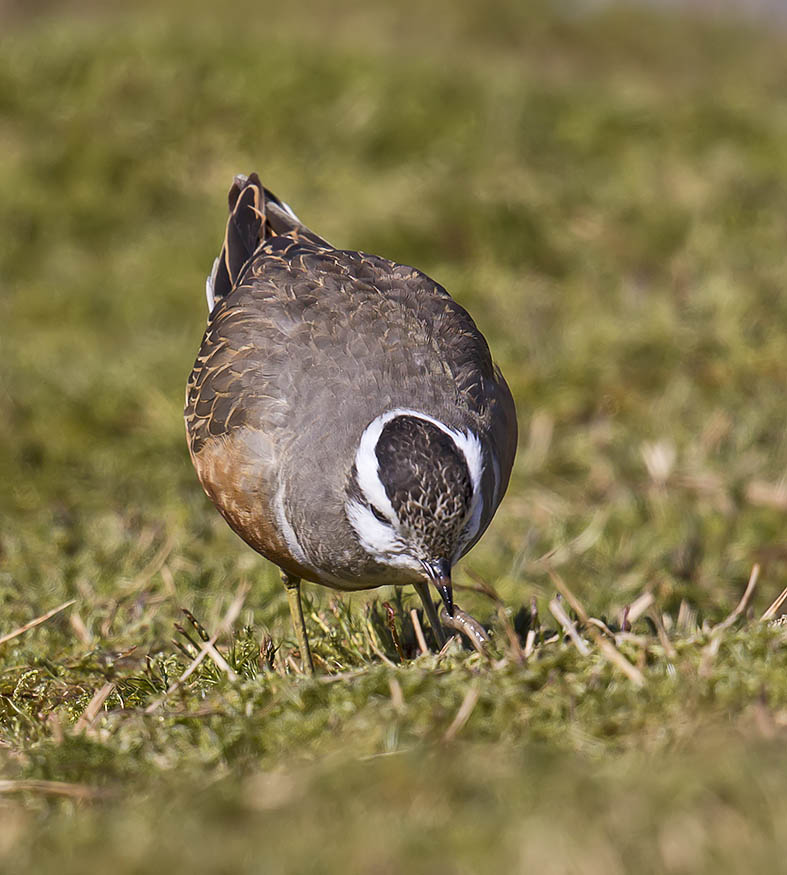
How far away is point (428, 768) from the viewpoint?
3.27m

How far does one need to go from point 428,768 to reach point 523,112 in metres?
10.7

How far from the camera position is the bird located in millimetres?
4547

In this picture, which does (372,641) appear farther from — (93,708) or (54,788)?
(54,788)

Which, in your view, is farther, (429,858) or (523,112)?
(523,112)

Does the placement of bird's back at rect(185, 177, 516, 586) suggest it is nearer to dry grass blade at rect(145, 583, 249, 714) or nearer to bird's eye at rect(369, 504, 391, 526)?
bird's eye at rect(369, 504, 391, 526)

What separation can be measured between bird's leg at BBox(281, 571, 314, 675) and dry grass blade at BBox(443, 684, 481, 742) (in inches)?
36.4

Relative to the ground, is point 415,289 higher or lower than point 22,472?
higher

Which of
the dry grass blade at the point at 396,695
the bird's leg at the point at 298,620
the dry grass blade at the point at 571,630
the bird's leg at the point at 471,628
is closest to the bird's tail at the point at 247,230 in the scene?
the bird's leg at the point at 298,620

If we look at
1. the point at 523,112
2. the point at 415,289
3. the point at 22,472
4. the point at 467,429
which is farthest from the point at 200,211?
the point at 467,429

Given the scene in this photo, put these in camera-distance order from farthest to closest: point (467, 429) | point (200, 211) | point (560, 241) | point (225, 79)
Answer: point (225, 79) → point (200, 211) → point (560, 241) → point (467, 429)

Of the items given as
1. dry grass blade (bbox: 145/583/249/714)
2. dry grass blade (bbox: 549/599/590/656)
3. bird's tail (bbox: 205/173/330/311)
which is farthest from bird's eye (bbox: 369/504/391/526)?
bird's tail (bbox: 205/173/330/311)

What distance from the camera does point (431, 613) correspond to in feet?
17.3

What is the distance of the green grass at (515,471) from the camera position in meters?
3.14

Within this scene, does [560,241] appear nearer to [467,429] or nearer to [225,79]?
[225,79]
